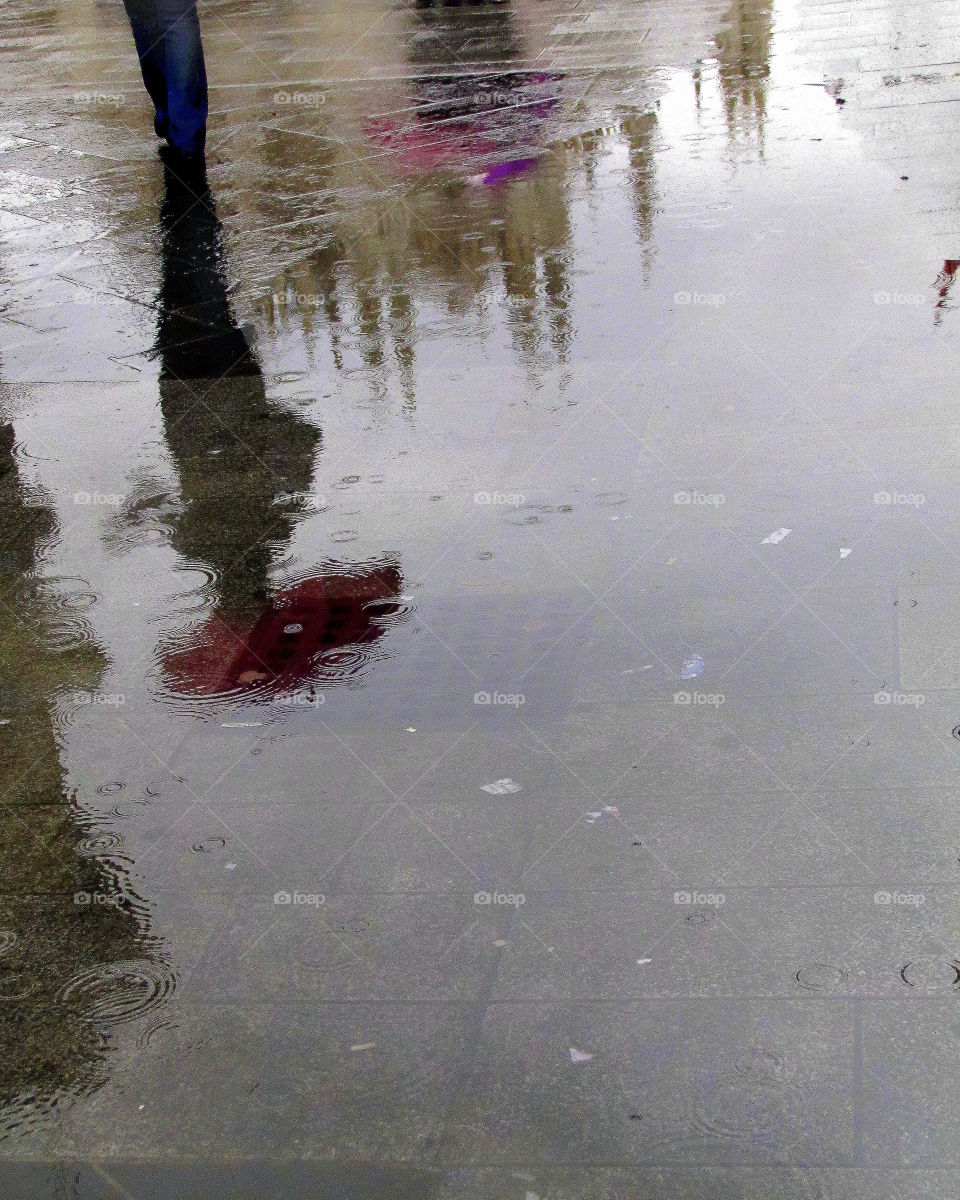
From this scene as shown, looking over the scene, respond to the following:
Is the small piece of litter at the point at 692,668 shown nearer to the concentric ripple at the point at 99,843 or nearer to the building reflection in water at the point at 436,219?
the concentric ripple at the point at 99,843

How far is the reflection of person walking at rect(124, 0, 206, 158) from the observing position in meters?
12.4

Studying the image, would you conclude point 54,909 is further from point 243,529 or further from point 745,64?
point 745,64

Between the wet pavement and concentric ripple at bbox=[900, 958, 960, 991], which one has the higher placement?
the wet pavement

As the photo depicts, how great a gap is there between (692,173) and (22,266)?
200 inches

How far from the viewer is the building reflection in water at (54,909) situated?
3650mm

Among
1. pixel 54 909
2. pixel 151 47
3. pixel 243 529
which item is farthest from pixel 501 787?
pixel 151 47

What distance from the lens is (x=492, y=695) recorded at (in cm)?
503

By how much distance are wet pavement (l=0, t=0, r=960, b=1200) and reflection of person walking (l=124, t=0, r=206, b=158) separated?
2.23m

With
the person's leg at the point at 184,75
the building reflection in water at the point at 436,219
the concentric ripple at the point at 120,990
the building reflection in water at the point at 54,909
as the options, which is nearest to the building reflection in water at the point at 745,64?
the building reflection in water at the point at 436,219

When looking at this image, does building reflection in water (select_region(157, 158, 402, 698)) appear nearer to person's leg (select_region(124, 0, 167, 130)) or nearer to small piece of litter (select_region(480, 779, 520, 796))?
small piece of litter (select_region(480, 779, 520, 796))

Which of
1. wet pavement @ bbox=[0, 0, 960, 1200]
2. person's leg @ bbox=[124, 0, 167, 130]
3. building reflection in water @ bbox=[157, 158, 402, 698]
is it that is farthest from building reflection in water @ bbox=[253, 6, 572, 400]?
person's leg @ bbox=[124, 0, 167, 130]

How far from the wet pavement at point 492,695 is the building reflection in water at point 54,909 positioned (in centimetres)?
2

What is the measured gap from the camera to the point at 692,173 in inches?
439

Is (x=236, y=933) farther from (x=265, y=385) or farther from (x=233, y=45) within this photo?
(x=233, y=45)
